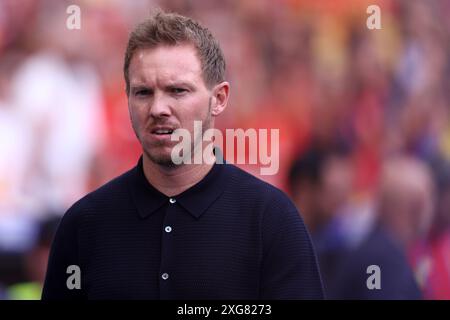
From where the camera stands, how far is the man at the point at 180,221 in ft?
4.94

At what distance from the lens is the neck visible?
1595mm

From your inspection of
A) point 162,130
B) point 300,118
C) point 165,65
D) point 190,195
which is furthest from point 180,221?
point 300,118

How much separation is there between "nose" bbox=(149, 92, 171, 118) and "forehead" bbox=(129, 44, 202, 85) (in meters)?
0.03

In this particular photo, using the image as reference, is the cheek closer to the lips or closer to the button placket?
the lips

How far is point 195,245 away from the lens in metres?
1.53

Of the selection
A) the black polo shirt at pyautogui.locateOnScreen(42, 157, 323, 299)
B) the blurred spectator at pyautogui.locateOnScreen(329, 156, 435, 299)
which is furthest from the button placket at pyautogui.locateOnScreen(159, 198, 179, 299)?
the blurred spectator at pyautogui.locateOnScreen(329, 156, 435, 299)

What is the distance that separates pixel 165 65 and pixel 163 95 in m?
0.05

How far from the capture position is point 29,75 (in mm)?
3416

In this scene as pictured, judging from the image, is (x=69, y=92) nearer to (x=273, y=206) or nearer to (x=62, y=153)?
(x=62, y=153)
